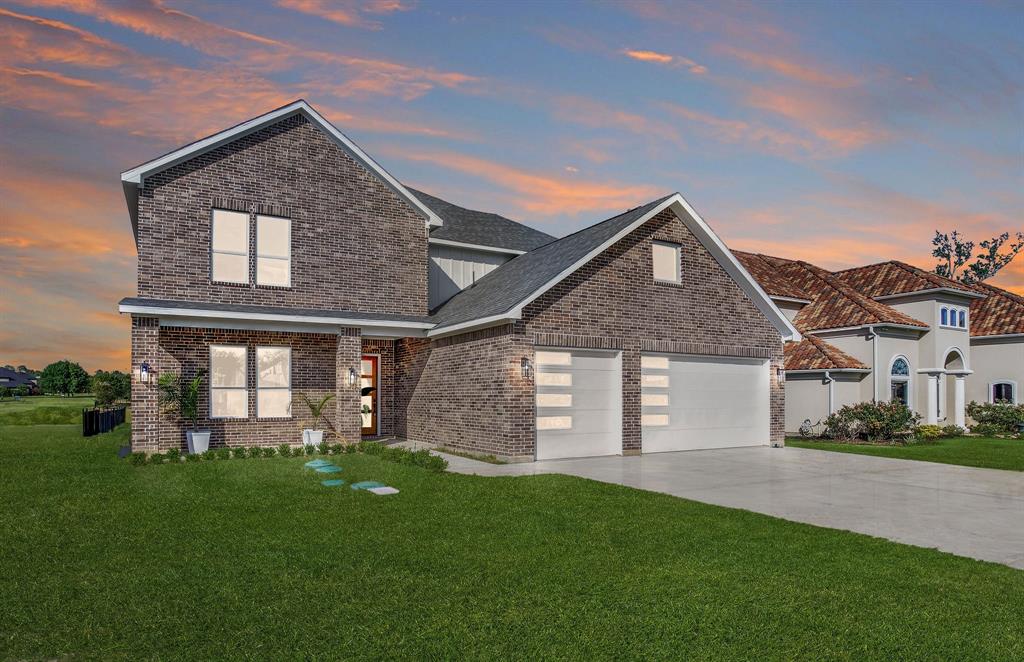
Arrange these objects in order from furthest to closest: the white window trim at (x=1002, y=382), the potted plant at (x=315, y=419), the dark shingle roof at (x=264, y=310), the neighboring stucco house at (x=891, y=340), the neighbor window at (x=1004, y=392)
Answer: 1. the neighbor window at (x=1004, y=392)
2. the white window trim at (x=1002, y=382)
3. the neighboring stucco house at (x=891, y=340)
4. the potted plant at (x=315, y=419)
5. the dark shingle roof at (x=264, y=310)

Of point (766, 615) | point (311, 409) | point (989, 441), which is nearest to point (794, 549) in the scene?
point (766, 615)

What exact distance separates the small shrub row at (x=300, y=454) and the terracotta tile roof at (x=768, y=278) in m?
17.9

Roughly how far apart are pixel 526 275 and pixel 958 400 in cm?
2391

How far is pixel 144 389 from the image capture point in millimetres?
15727

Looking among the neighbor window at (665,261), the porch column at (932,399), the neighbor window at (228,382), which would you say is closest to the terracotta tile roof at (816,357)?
the porch column at (932,399)

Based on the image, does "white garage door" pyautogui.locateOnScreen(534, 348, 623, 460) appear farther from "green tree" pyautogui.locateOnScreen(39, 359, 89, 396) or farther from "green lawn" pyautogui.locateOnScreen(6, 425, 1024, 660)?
"green tree" pyautogui.locateOnScreen(39, 359, 89, 396)

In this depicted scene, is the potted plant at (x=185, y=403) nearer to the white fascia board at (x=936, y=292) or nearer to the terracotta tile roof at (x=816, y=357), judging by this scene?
the terracotta tile roof at (x=816, y=357)

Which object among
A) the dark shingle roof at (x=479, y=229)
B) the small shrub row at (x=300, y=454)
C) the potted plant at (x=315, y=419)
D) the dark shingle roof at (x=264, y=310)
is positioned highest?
the dark shingle roof at (x=479, y=229)

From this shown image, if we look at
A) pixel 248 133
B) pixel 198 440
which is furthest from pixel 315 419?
pixel 248 133

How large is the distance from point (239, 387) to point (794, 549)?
14.3 m

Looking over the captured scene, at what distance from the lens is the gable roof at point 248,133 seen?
16484 millimetres

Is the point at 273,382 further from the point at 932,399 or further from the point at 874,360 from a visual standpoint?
the point at 932,399

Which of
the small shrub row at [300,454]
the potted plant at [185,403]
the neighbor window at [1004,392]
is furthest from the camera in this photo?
the neighbor window at [1004,392]

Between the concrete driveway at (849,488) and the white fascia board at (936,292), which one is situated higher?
the white fascia board at (936,292)
